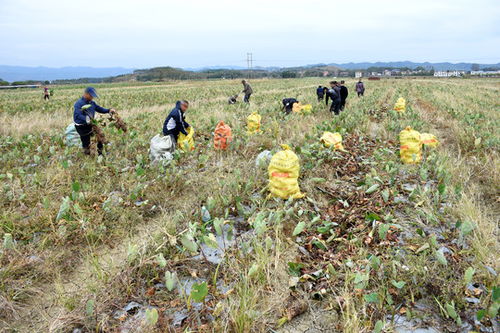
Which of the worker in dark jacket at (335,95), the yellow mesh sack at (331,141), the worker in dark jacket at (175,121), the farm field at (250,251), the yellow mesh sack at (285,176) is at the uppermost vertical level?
the worker in dark jacket at (335,95)

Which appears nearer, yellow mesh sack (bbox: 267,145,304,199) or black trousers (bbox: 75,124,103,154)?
yellow mesh sack (bbox: 267,145,304,199)

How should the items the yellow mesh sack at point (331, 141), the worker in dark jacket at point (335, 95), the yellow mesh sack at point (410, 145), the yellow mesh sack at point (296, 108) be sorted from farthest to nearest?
the yellow mesh sack at point (296, 108)
the worker in dark jacket at point (335, 95)
the yellow mesh sack at point (331, 141)
the yellow mesh sack at point (410, 145)

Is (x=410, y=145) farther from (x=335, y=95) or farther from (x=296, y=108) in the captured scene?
(x=296, y=108)

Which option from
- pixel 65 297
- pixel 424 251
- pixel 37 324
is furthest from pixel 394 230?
pixel 37 324

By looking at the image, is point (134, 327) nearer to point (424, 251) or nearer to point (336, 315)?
point (336, 315)

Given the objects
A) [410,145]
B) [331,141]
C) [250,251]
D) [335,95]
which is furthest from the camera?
[335,95]

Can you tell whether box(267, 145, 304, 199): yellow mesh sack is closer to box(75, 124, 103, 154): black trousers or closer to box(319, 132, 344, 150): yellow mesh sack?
box(319, 132, 344, 150): yellow mesh sack

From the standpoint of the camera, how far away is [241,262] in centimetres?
283

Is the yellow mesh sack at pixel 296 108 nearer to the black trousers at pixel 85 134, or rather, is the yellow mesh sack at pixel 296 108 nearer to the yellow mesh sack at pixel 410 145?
the yellow mesh sack at pixel 410 145

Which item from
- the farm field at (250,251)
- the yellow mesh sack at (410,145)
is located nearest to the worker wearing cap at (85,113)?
the farm field at (250,251)

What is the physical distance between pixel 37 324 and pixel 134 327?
0.83 meters

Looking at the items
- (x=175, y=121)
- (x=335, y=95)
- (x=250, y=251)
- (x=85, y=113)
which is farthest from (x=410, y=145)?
(x=85, y=113)

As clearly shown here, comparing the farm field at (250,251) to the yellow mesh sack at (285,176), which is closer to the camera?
the farm field at (250,251)

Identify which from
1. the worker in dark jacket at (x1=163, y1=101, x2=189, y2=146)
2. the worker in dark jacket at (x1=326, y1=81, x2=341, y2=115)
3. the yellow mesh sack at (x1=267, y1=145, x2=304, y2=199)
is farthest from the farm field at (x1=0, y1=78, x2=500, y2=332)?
the worker in dark jacket at (x1=326, y1=81, x2=341, y2=115)
